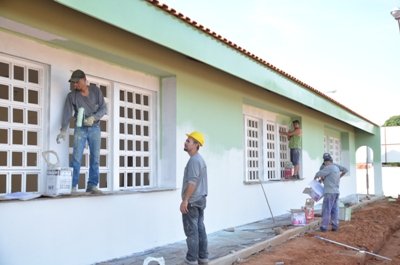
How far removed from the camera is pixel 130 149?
320 inches

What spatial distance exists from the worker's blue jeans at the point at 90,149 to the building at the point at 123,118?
0.20 metres

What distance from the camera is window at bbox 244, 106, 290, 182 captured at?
1240cm

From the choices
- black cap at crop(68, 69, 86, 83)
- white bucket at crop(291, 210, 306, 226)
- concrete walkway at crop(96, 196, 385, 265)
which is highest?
black cap at crop(68, 69, 86, 83)

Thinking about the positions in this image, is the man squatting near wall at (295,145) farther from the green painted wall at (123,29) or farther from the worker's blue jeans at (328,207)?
the green painted wall at (123,29)

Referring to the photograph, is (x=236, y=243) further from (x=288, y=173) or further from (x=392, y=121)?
(x=392, y=121)

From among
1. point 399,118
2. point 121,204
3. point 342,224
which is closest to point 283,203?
point 342,224

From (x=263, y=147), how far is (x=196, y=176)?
6889mm

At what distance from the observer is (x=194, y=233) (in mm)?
6477

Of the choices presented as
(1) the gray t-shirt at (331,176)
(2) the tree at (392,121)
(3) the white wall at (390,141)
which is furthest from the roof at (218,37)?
(2) the tree at (392,121)

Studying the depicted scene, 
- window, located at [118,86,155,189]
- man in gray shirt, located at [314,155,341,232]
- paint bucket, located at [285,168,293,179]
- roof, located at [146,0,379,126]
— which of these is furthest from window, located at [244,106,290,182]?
window, located at [118,86,155,189]

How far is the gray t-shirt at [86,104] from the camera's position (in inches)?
257

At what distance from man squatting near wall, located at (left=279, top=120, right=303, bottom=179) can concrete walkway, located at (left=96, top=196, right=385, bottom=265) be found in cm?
302

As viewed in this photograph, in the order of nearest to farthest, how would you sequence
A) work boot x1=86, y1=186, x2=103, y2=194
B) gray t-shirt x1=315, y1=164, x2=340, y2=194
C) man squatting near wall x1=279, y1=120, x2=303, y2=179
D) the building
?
1. the building
2. work boot x1=86, y1=186, x2=103, y2=194
3. gray t-shirt x1=315, y1=164, x2=340, y2=194
4. man squatting near wall x1=279, y1=120, x2=303, y2=179

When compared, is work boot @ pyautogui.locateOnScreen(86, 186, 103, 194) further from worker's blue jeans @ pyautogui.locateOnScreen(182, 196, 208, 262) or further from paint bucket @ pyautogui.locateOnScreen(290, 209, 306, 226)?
paint bucket @ pyautogui.locateOnScreen(290, 209, 306, 226)
